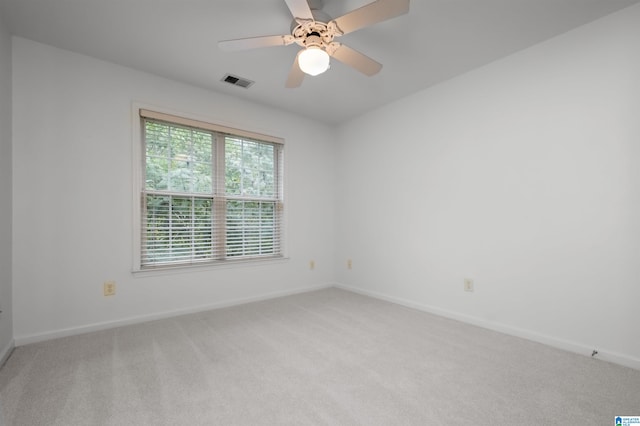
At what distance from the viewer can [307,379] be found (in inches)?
70.5

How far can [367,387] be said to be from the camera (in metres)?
1.70

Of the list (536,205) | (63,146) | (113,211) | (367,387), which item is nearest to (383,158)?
(536,205)

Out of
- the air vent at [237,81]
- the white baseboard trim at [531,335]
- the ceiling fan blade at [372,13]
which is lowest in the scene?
the white baseboard trim at [531,335]

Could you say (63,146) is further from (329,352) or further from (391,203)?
(391,203)

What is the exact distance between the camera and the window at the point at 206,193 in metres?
2.93

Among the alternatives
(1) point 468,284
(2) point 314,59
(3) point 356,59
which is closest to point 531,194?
(1) point 468,284

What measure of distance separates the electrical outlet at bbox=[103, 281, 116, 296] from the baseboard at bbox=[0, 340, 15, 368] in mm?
635

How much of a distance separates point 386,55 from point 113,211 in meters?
2.85

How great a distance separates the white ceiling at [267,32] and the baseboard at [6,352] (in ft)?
7.72

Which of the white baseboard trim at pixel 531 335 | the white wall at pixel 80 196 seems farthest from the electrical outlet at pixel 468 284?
the white wall at pixel 80 196

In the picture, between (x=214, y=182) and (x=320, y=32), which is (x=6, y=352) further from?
(x=320, y=32)

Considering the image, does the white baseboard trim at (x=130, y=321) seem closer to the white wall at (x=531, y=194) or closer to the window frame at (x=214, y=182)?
the window frame at (x=214, y=182)

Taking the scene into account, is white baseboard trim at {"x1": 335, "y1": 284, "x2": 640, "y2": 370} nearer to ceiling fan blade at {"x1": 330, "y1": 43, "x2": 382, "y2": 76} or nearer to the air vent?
ceiling fan blade at {"x1": 330, "y1": 43, "x2": 382, "y2": 76}

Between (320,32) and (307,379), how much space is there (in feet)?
7.22
